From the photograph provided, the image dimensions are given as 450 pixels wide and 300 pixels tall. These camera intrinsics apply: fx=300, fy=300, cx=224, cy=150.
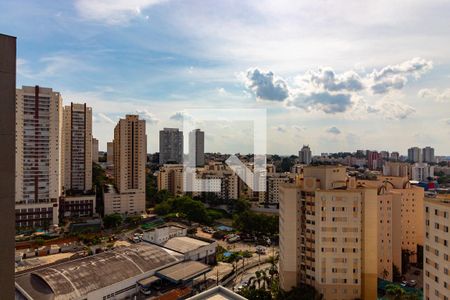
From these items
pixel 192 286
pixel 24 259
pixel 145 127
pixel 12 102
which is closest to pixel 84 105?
pixel 145 127

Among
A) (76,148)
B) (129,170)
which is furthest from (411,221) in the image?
(76,148)

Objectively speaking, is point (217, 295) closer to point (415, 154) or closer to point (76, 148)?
point (76, 148)

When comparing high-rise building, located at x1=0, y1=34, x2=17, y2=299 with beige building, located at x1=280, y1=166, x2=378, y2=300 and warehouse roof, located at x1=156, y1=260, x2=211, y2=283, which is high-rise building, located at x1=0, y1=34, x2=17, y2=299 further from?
warehouse roof, located at x1=156, y1=260, x2=211, y2=283

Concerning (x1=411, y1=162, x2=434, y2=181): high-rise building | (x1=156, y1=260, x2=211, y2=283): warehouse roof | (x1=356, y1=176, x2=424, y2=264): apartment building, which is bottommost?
(x1=156, y1=260, x2=211, y2=283): warehouse roof

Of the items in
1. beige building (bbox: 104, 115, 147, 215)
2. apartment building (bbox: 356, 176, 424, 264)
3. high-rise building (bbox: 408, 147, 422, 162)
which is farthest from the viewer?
high-rise building (bbox: 408, 147, 422, 162)

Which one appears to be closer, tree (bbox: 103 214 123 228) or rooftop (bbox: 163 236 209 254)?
rooftop (bbox: 163 236 209 254)

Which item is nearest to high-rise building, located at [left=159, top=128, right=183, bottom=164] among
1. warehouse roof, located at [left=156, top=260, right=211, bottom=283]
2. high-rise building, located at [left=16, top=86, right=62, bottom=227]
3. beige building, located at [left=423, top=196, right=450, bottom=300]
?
high-rise building, located at [left=16, top=86, right=62, bottom=227]

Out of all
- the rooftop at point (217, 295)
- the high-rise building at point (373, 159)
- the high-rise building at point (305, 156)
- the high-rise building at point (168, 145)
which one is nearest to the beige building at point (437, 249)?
the rooftop at point (217, 295)
